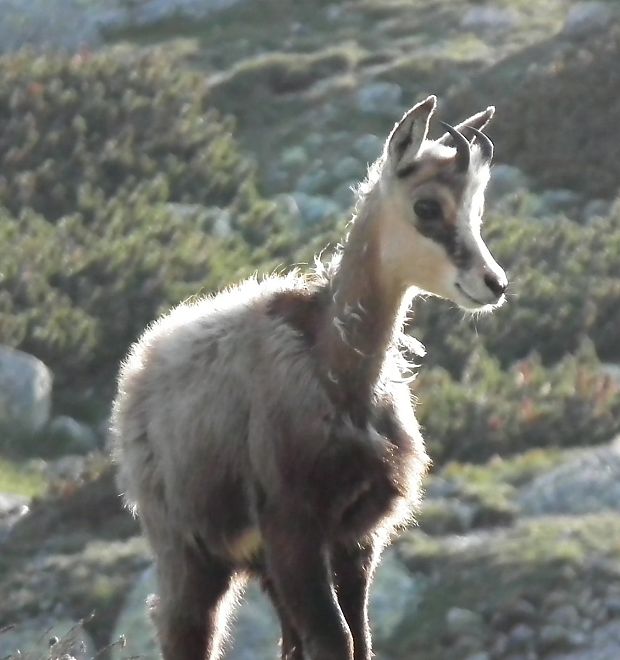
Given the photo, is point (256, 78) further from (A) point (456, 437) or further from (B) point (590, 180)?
(A) point (456, 437)

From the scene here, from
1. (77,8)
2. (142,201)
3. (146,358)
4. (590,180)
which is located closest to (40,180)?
(142,201)

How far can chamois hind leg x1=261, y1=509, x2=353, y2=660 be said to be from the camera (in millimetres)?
7277

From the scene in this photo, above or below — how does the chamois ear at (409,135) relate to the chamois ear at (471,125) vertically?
above

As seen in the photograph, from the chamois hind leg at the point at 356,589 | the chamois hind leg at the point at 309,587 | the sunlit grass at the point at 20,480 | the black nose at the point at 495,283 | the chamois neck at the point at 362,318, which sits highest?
the black nose at the point at 495,283

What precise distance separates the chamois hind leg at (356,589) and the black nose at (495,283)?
1533 mm

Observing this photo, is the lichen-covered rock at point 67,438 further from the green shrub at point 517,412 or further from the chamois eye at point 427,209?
the chamois eye at point 427,209

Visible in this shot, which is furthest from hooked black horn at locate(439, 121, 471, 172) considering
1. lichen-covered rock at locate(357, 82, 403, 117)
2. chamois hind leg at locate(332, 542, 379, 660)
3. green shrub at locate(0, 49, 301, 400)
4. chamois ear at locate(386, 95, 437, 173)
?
lichen-covered rock at locate(357, 82, 403, 117)

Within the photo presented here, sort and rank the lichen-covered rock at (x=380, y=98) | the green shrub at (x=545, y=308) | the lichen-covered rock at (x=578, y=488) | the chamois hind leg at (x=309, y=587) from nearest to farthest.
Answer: the chamois hind leg at (x=309, y=587)
the lichen-covered rock at (x=578, y=488)
the green shrub at (x=545, y=308)
the lichen-covered rock at (x=380, y=98)

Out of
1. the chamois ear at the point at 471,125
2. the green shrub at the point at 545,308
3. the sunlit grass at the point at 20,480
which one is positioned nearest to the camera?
the chamois ear at the point at 471,125

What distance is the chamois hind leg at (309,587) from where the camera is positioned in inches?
287

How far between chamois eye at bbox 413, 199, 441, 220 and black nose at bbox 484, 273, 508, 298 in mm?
399

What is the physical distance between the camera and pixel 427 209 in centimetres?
713

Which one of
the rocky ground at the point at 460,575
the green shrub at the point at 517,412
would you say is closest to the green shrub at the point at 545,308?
the green shrub at the point at 517,412

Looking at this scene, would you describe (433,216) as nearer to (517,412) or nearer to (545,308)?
(517,412)
